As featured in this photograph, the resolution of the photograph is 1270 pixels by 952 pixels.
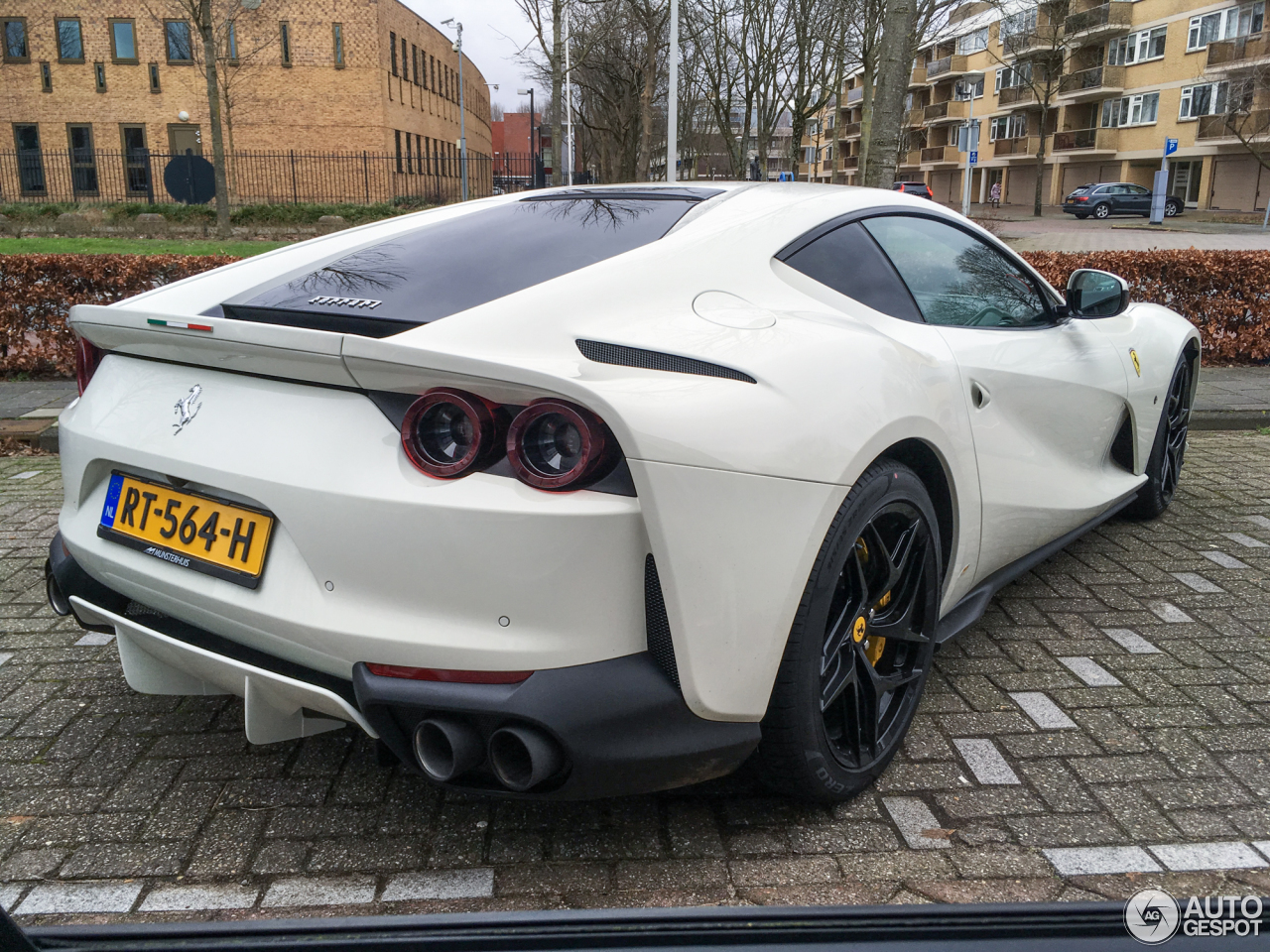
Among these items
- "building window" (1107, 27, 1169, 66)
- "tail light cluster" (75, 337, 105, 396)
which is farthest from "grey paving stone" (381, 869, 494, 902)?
"building window" (1107, 27, 1169, 66)

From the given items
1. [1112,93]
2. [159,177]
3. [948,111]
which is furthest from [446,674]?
[948,111]

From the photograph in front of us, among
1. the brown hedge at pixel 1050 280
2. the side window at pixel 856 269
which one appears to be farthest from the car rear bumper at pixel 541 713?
the brown hedge at pixel 1050 280

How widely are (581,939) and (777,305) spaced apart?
1.40 meters

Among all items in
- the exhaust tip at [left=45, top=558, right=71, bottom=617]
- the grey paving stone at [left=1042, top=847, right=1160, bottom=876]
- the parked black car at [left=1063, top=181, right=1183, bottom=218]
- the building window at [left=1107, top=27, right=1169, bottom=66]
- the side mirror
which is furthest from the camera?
the building window at [left=1107, top=27, right=1169, bottom=66]

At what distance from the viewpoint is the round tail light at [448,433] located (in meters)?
1.90

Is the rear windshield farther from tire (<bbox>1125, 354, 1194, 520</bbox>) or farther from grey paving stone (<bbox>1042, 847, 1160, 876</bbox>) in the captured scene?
tire (<bbox>1125, 354, 1194, 520</bbox>)

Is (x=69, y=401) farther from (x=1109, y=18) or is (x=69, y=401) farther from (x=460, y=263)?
(x=1109, y=18)

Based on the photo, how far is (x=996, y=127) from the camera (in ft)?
213

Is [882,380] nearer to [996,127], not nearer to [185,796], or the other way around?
[185,796]

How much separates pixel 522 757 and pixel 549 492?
505 millimetres

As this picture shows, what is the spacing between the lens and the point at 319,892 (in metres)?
2.14

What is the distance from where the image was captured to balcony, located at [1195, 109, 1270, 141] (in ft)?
132

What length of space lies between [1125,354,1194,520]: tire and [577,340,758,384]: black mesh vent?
3.09 m

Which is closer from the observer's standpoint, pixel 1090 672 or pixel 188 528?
pixel 188 528
